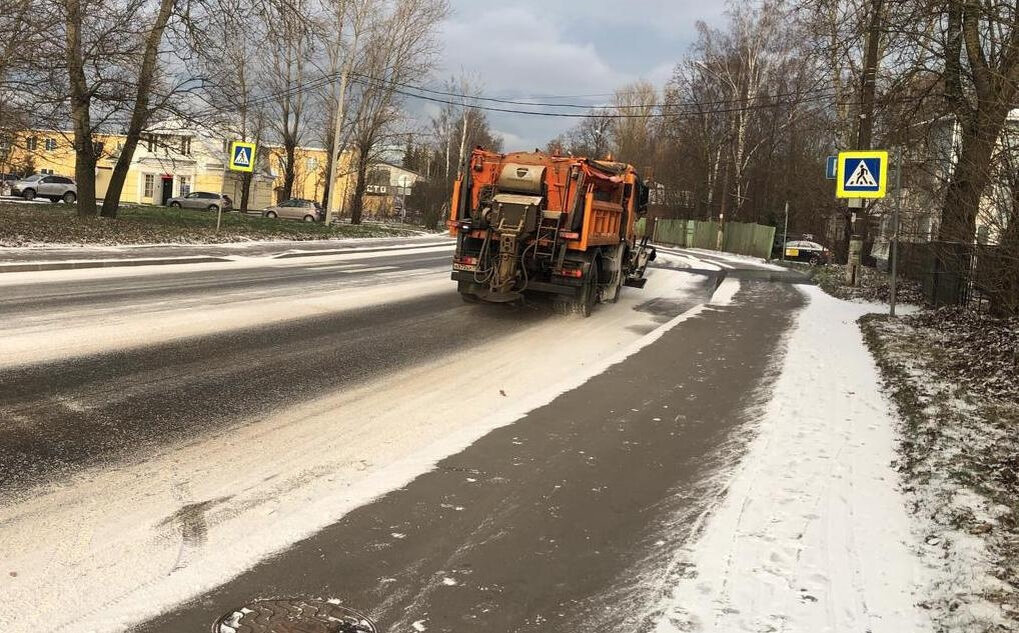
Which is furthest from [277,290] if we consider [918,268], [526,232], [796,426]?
[918,268]

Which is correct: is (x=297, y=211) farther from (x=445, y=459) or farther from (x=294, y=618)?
(x=294, y=618)

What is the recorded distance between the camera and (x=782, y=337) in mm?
11375

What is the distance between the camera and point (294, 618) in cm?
315

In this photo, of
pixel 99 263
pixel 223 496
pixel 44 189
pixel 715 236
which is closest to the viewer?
pixel 223 496

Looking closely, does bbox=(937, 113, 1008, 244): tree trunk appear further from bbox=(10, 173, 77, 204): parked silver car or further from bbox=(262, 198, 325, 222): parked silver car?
bbox=(10, 173, 77, 204): parked silver car

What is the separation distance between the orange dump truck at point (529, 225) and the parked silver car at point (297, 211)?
39.2 meters

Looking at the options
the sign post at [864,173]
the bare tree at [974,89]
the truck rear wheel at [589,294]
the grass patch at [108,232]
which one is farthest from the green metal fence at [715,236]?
the truck rear wheel at [589,294]

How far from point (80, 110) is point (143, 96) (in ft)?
5.58

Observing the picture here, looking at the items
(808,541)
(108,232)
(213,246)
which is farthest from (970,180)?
(108,232)

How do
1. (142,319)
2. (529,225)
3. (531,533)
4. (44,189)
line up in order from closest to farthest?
(531,533), (142,319), (529,225), (44,189)

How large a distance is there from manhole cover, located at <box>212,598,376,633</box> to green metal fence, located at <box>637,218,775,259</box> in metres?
38.4

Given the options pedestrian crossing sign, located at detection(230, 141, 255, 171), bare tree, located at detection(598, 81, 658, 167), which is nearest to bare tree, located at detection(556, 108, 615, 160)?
bare tree, located at detection(598, 81, 658, 167)

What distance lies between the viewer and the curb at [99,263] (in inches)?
530

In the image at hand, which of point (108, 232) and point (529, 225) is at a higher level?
point (529, 225)
